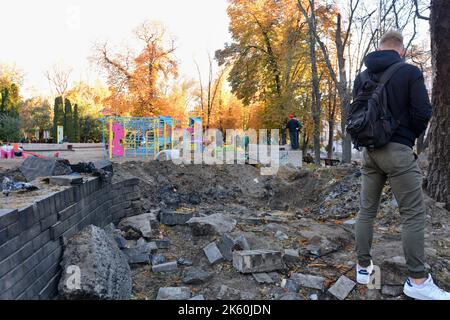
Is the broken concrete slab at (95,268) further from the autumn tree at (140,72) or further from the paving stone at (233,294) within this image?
the autumn tree at (140,72)

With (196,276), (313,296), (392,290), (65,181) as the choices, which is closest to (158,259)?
(196,276)

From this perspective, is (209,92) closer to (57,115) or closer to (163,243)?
(57,115)

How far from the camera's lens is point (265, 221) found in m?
4.83

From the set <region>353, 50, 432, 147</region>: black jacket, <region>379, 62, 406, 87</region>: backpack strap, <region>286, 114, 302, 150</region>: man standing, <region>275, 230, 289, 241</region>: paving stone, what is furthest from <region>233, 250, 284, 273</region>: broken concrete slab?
<region>286, 114, 302, 150</region>: man standing

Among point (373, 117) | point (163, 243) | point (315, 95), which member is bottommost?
point (163, 243)

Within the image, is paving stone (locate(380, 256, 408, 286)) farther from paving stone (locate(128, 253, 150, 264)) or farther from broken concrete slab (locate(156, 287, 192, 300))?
paving stone (locate(128, 253, 150, 264))

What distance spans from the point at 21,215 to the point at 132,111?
23.6 meters

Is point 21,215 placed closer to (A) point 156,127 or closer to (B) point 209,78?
(A) point 156,127

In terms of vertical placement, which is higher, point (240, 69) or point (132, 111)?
point (240, 69)

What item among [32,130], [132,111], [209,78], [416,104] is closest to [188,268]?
[416,104]

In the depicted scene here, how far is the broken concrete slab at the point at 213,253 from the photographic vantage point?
137 inches

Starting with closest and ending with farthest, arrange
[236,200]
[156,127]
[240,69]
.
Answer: [236,200] < [156,127] < [240,69]

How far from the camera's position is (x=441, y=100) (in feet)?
14.9

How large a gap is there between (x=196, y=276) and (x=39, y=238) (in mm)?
1286
